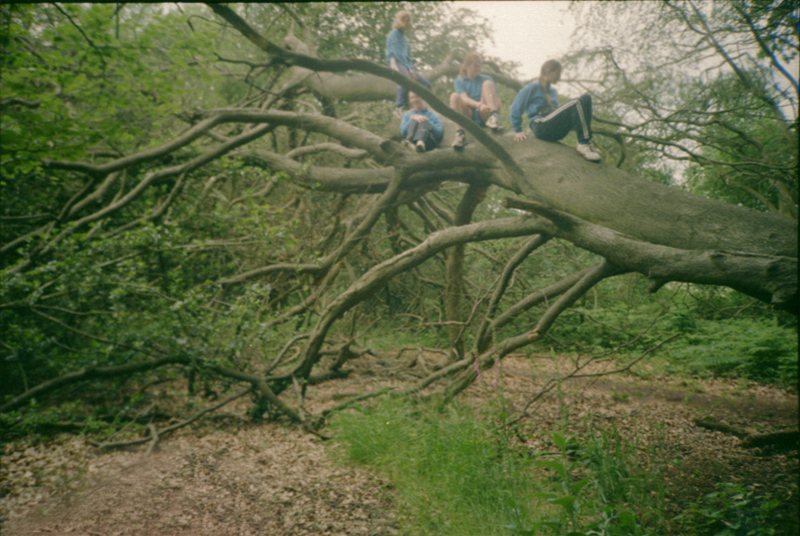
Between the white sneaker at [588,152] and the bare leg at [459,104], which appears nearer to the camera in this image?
the white sneaker at [588,152]

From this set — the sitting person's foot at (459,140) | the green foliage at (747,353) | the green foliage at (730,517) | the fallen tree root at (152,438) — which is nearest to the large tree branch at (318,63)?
the sitting person's foot at (459,140)

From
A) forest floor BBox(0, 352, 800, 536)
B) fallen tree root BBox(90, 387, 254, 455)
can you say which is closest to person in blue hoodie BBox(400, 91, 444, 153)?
forest floor BBox(0, 352, 800, 536)

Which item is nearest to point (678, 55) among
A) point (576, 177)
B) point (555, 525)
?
point (576, 177)

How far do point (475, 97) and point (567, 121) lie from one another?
1182 mm

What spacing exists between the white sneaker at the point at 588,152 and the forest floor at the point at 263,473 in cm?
212

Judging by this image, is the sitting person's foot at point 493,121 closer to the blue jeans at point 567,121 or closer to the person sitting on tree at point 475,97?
the person sitting on tree at point 475,97

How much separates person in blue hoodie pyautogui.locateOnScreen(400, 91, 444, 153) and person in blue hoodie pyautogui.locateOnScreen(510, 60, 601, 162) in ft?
3.02

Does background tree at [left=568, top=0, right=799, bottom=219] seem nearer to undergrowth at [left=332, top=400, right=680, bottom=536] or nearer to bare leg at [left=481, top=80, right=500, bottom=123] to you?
bare leg at [left=481, top=80, right=500, bottom=123]

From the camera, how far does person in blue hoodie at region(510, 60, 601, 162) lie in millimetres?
4336

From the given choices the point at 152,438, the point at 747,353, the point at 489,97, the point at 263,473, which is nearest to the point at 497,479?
the point at 263,473

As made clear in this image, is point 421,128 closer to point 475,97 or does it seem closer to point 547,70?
point 475,97

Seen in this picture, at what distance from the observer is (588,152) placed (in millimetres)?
4352

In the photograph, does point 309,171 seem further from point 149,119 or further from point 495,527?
point 495,527

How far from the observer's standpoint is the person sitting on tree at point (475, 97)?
196 inches
